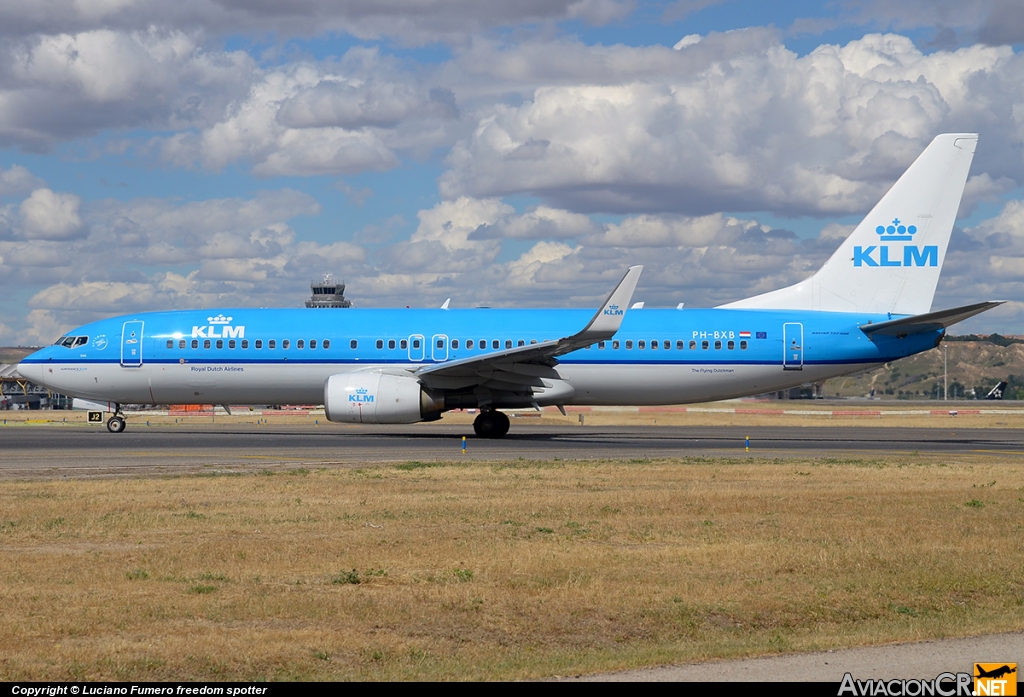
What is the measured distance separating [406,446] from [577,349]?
677 cm

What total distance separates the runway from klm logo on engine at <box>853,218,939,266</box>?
19.4 ft

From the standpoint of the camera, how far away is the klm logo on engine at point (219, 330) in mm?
35281

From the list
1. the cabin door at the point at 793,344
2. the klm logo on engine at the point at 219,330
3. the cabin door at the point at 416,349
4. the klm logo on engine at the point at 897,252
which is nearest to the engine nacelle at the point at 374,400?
the cabin door at the point at 416,349

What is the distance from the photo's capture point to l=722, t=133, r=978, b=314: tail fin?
35.3m

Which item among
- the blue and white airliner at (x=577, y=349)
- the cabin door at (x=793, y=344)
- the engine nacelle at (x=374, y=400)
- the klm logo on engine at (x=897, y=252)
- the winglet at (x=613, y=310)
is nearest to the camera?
the winglet at (x=613, y=310)

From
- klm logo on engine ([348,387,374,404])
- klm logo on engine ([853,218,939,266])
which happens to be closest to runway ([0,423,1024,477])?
klm logo on engine ([348,387,374,404])

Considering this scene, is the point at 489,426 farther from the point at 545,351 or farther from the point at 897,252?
the point at 897,252

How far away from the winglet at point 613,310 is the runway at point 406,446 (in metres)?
3.31

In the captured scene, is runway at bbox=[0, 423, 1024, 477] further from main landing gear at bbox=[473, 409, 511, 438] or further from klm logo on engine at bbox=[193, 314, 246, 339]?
klm logo on engine at bbox=[193, 314, 246, 339]

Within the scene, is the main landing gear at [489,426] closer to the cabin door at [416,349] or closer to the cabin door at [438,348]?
the cabin door at [438,348]

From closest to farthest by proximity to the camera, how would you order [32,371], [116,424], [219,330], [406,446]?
[406,446] → [219,330] → [32,371] → [116,424]

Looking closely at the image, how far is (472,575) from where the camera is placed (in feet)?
36.8

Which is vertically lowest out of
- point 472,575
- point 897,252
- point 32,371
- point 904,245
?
point 472,575

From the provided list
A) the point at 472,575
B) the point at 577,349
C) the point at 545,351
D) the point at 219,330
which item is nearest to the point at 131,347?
the point at 219,330
